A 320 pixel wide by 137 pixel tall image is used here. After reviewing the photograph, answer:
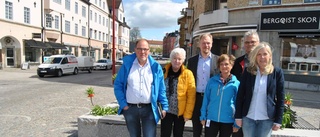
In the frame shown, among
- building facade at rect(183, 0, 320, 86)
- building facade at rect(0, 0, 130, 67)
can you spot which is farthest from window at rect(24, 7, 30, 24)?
building facade at rect(183, 0, 320, 86)

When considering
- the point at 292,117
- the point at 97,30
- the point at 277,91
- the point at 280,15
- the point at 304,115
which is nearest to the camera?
the point at 277,91

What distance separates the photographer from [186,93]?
327 centimetres

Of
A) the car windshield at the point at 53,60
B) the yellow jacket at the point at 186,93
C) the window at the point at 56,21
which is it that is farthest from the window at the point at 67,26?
the yellow jacket at the point at 186,93

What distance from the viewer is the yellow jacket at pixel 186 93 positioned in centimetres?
323

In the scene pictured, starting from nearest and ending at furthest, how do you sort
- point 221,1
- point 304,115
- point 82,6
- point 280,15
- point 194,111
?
point 194,111, point 304,115, point 280,15, point 221,1, point 82,6

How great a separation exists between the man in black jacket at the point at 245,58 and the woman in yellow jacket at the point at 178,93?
66cm

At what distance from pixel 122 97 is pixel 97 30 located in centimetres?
4697

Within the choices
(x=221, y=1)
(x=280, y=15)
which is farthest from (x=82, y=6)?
(x=280, y=15)

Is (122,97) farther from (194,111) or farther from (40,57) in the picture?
(40,57)

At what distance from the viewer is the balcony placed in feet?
48.7

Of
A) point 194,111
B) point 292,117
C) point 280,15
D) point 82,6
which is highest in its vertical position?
point 82,6

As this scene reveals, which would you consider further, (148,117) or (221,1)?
(221,1)

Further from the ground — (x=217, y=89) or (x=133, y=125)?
(x=217, y=89)

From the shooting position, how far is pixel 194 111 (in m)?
3.37
